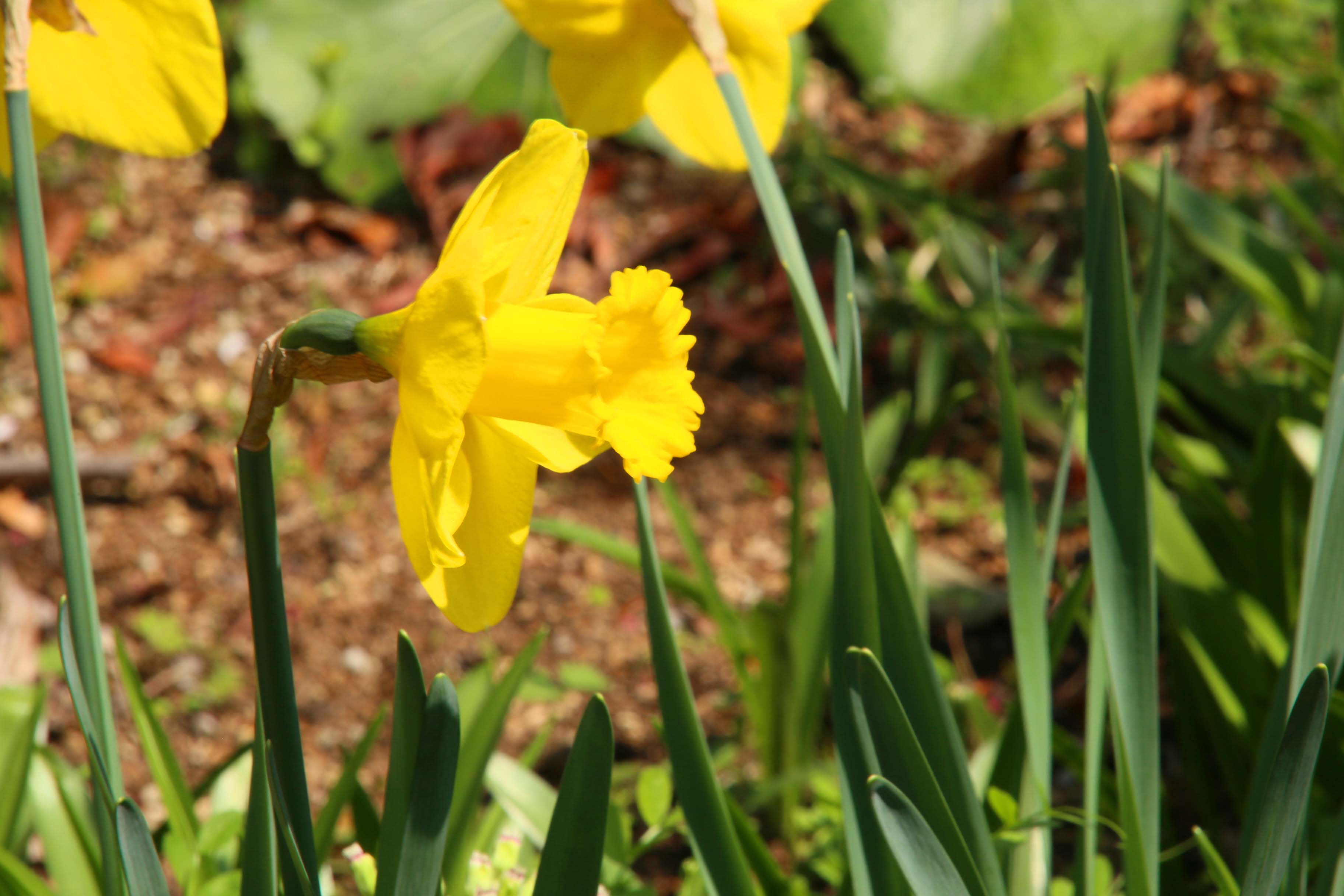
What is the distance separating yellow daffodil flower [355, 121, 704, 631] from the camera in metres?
0.50

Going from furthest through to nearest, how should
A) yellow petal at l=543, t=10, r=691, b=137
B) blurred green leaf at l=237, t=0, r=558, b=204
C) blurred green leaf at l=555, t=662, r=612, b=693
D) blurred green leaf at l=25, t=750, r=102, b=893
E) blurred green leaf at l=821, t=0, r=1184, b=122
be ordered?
blurred green leaf at l=821, t=0, r=1184, b=122 → blurred green leaf at l=237, t=0, r=558, b=204 → blurred green leaf at l=555, t=662, r=612, b=693 → blurred green leaf at l=25, t=750, r=102, b=893 → yellow petal at l=543, t=10, r=691, b=137

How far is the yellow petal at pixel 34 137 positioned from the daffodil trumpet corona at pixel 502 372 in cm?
32

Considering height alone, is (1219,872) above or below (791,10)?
below

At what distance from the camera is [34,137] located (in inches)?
25.8

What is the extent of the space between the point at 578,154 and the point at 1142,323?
55cm

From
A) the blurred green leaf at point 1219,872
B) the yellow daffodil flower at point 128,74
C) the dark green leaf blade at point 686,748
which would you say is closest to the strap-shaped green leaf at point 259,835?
the dark green leaf blade at point 686,748

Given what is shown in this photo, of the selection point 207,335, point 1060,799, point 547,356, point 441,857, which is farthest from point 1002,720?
point 207,335

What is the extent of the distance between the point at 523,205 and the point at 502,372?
92 millimetres

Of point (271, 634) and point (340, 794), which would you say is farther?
point (340, 794)

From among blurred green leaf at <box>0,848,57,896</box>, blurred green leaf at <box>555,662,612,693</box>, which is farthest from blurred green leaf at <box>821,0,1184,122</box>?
blurred green leaf at <box>0,848,57,896</box>

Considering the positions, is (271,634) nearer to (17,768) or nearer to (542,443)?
(542,443)

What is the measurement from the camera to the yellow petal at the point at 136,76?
2.14 feet

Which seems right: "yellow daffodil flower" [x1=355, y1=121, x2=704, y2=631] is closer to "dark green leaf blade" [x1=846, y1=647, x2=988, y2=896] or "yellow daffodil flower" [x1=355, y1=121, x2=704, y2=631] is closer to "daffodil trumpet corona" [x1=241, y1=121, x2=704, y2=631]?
"daffodil trumpet corona" [x1=241, y1=121, x2=704, y2=631]

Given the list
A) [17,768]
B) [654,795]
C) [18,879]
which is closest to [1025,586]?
[654,795]
